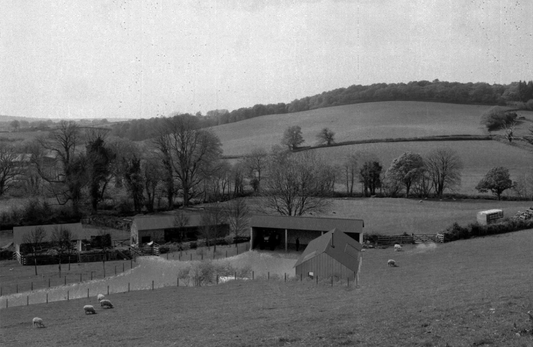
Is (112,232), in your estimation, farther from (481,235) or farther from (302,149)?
(302,149)

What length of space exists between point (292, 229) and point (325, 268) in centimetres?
1404

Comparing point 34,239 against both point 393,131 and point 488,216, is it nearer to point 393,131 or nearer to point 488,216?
point 488,216

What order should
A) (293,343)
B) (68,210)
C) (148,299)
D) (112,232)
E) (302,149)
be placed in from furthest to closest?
1. (302,149)
2. (68,210)
3. (112,232)
4. (148,299)
5. (293,343)

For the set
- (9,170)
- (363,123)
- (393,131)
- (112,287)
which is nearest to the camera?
(112,287)

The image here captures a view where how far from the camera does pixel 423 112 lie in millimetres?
113938

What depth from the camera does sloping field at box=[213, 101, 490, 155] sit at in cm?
9994

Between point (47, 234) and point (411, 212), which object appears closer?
point (47, 234)

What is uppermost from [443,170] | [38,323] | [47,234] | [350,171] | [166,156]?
[166,156]

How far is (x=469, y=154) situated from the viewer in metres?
81.1

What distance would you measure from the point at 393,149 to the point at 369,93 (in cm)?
4859

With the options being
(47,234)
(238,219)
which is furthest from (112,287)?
(238,219)

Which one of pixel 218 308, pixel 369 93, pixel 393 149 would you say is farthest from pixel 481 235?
pixel 369 93

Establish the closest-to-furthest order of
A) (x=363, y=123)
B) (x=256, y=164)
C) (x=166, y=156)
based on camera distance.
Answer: (x=166, y=156), (x=256, y=164), (x=363, y=123)

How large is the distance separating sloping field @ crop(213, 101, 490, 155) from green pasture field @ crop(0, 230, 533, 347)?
220ft
